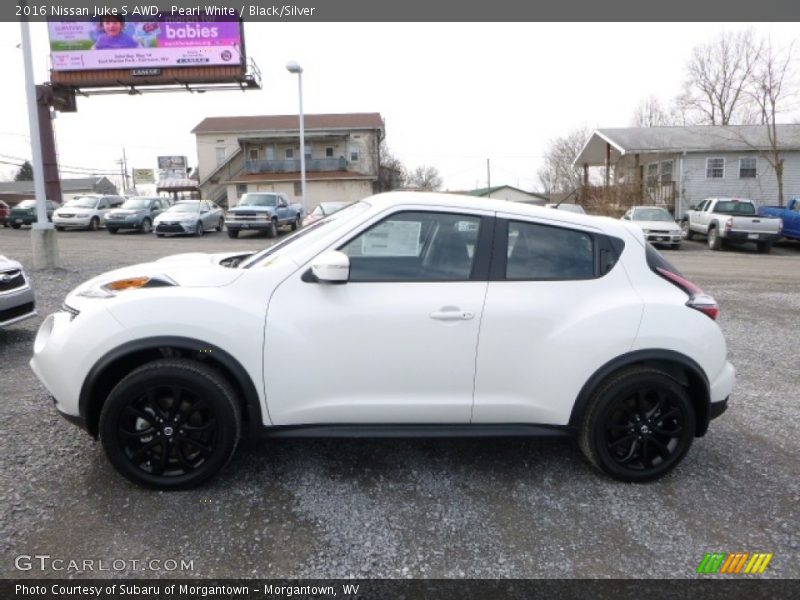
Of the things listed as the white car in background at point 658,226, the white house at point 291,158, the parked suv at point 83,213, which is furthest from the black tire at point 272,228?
the white house at point 291,158

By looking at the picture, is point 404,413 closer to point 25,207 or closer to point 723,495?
point 723,495

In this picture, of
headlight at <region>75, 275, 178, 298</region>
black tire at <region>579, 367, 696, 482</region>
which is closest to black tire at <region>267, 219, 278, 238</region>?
headlight at <region>75, 275, 178, 298</region>

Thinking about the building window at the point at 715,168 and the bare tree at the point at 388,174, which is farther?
the bare tree at the point at 388,174

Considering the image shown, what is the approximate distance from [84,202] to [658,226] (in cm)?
2317

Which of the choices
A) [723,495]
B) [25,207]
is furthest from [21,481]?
[25,207]

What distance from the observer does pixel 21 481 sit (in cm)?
330

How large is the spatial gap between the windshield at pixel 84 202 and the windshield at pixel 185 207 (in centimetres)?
443

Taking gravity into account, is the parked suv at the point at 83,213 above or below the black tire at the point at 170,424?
above

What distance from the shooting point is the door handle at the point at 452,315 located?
3.15 meters

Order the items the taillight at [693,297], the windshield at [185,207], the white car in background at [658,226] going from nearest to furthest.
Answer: the taillight at [693,297] → the white car in background at [658,226] → the windshield at [185,207]

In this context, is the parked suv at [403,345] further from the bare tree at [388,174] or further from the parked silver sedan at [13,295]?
the bare tree at [388,174]

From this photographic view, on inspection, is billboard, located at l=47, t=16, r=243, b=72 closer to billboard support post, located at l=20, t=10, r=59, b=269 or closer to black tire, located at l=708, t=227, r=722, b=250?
billboard support post, located at l=20, t=10, r=59, b=269

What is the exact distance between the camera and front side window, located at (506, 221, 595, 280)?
332cm

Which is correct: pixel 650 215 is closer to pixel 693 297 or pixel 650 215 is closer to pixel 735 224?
pixel 735 224
